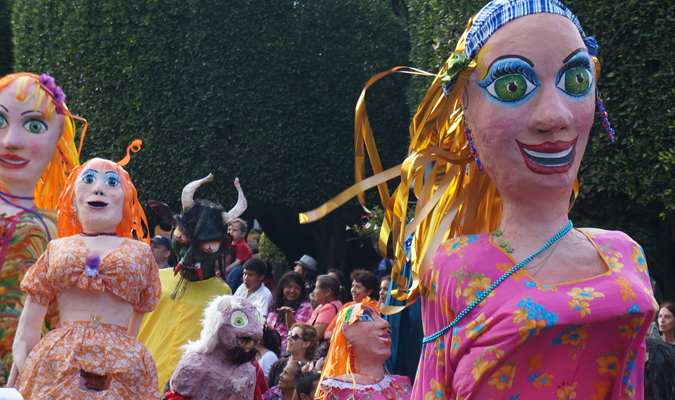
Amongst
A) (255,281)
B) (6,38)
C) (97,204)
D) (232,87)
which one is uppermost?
(6,38)

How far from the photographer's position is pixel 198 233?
5328 millimetres

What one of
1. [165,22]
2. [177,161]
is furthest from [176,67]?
[177,161]

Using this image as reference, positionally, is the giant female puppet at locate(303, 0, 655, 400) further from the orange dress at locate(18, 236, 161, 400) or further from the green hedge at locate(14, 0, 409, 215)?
the green hedge at locate(14, 0, 409, 215)

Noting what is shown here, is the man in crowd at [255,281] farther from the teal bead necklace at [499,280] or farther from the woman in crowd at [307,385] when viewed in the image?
the teal bead necklace at [499,280]

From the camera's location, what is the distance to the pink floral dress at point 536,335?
233 centimetres

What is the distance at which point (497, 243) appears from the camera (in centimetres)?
254

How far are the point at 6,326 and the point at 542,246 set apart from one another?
11.0ft

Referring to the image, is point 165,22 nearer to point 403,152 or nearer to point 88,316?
point 403,152

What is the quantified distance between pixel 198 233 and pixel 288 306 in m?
2.38

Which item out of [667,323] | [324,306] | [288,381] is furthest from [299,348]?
[667,323]

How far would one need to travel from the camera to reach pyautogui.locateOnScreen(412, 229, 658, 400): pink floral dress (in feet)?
7.65

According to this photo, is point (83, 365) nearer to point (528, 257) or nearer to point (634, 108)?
point (528, 257)

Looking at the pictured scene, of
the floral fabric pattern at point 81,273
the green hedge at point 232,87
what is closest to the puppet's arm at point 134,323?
the floral fabric pattern at point 81,273

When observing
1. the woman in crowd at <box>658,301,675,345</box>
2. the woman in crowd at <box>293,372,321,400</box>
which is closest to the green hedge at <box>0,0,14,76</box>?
the woman in crowd at <box>293,372,321,400</box>
